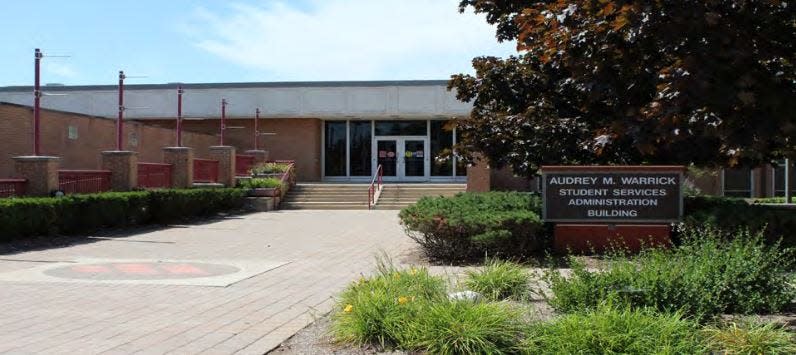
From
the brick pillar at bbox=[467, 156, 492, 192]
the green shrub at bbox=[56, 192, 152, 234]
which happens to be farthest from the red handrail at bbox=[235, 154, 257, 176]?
the green shrub at bbox=[56, 192, 152, 234]

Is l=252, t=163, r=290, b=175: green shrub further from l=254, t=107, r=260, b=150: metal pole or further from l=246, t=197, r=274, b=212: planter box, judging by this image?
l=254, t=107, r=260, b=150: metal pole

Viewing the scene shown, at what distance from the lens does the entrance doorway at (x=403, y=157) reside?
36.7 m

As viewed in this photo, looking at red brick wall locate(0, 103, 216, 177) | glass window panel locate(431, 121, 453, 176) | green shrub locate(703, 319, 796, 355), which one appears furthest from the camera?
glass window panel locate(431, 121, 453, 176)

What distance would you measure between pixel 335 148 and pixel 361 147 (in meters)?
1.32

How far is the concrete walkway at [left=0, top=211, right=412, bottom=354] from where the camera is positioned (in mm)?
6457

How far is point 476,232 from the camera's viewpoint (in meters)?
11.1

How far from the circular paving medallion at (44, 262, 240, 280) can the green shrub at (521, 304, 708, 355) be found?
635 centimetres

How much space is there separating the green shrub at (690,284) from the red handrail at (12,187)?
41.1 ft

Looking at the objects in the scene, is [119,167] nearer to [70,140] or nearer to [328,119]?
[70,140]

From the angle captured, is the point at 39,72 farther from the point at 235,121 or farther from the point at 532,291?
the point at 235,121

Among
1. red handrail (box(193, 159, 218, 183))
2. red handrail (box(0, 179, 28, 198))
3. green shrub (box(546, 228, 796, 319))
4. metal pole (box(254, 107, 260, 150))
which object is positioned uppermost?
metal pole (box(254, 107, 260, 150))

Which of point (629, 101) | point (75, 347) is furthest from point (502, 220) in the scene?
point (75, 347)

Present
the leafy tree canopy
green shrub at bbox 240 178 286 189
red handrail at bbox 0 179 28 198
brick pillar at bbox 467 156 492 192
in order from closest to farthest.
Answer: the leafy tree canopy, red handrail at bbox 0 179 28 198, green shrub at bbox 240 178 286 189, brick pillar at bbox 467 156 492 192

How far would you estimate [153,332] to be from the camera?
670cm
